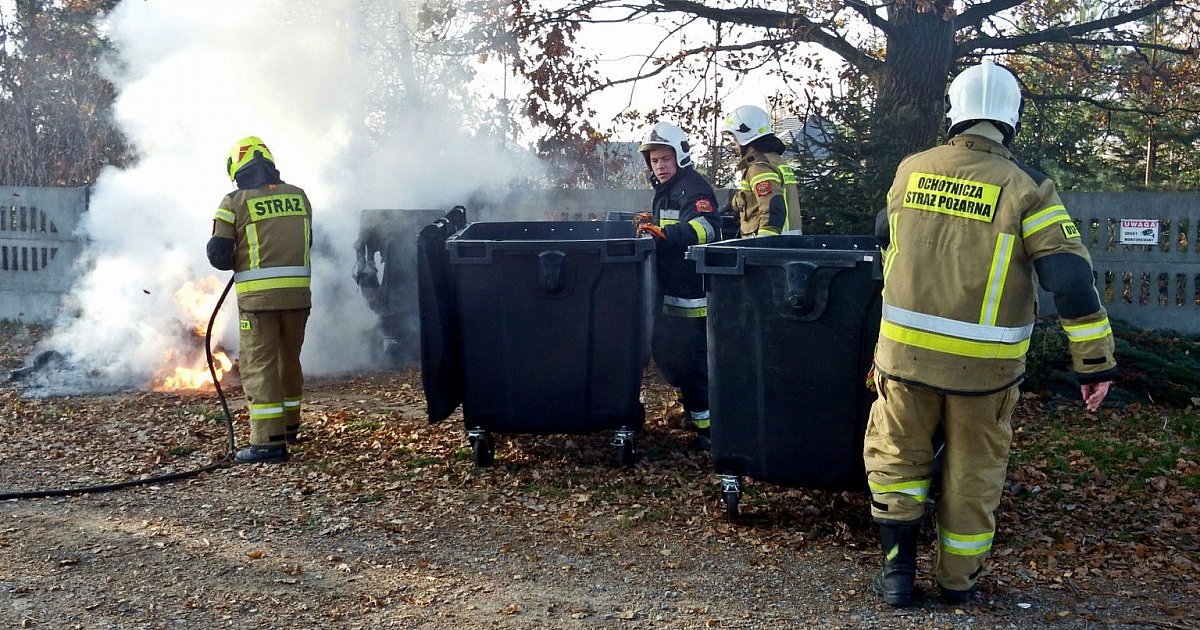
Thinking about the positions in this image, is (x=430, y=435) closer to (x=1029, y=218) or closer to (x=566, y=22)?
(x=1029, y=218)

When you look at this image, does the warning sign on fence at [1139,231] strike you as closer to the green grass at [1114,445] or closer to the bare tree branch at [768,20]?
the bare tree branch at [768,20]

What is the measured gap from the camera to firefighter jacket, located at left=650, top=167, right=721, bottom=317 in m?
6.04

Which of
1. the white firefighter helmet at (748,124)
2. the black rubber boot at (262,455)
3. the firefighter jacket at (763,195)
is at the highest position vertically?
the white firefighter helmet at (748,124)

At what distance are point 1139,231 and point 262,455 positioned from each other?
8.43 metres

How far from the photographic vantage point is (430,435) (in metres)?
6.59

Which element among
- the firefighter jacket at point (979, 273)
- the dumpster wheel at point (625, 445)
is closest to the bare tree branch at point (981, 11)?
the dumpster wheel at point (625, 445)

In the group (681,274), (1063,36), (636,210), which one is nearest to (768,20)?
(636,210)

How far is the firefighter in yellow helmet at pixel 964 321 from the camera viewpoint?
3.57m

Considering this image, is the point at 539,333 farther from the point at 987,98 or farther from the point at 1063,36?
the point at 1063,36

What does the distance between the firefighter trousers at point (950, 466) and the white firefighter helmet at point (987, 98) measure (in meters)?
0.94

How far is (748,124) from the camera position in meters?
6.85

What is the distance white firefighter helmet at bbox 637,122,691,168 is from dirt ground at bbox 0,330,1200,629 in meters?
1.67

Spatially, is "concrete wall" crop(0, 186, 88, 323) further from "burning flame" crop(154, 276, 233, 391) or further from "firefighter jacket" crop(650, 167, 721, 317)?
"firefighter jacket" crop(650, 167, 721, 317)

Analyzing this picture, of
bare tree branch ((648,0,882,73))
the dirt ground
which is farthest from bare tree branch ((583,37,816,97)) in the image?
the dirt ground
